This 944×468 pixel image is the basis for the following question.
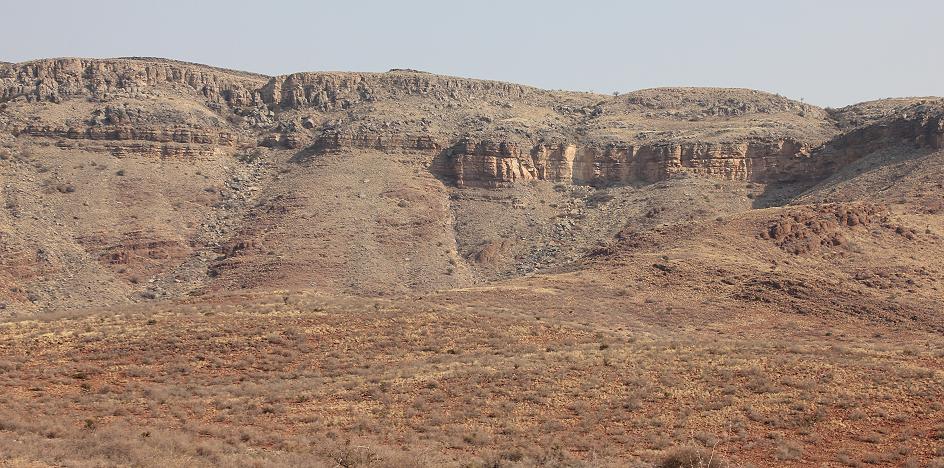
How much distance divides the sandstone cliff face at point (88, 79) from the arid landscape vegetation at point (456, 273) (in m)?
0.25

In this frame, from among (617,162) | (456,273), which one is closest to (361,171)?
(456,273)

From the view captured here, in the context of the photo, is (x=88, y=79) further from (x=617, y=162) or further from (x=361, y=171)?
(x=617, y=162)

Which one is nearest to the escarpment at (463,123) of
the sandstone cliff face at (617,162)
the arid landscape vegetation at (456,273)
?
the sandstone cliff face at (617,162)

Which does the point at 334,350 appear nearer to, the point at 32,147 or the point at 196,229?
the point at 196,229

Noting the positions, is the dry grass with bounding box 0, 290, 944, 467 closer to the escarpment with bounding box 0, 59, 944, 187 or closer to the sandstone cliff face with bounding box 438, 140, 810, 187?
the sandstone cliff face with bounding box 438, 140, 810, 187

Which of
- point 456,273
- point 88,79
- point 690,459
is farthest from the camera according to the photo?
point 88,79

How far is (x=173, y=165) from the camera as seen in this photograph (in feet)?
218

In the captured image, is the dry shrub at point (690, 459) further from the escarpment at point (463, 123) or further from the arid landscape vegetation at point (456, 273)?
the escarpment at point (463, 123)

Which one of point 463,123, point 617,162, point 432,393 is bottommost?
point 432,393

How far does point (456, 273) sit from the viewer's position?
187 ft

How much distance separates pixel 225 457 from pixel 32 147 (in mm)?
54409

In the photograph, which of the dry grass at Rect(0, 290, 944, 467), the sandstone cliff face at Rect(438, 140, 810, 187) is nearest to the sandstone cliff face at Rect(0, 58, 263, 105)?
the sandstone cliff face at Rect(438, 140, 810, 187)

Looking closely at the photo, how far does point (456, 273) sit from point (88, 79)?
3302cm

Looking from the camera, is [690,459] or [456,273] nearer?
[690,459]
